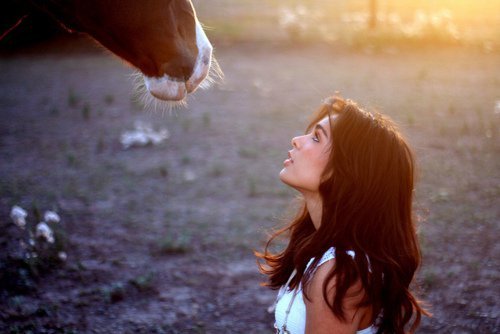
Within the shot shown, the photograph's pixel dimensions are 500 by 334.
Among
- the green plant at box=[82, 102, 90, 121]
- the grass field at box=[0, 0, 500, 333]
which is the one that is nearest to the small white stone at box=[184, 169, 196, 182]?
the grass field at box=[0, 0, 500, 333]

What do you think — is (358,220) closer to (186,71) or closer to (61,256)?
(186,71)

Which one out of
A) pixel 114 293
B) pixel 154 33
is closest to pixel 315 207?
pixel 154 33

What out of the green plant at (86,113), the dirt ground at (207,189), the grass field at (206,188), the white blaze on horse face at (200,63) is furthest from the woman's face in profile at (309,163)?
the green plant at (86,113)

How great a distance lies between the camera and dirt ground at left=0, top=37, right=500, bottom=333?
3.00 m

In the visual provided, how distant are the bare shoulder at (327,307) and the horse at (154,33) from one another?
99 cm

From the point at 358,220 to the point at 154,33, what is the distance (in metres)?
1.12

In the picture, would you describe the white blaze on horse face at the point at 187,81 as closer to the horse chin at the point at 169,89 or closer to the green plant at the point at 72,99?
the horse chin at the point at 169,89

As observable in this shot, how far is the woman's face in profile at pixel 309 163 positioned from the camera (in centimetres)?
191

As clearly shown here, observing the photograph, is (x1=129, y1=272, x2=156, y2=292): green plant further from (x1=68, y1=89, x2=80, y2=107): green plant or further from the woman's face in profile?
(x1=68, y1=89, x2=80, y2=107): green plant

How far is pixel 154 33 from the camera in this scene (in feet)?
7.58

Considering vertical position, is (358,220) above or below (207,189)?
above

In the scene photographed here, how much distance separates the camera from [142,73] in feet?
8.06

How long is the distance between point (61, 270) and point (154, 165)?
214cm

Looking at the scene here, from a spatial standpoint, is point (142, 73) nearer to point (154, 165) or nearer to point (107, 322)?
point (107, 322)
